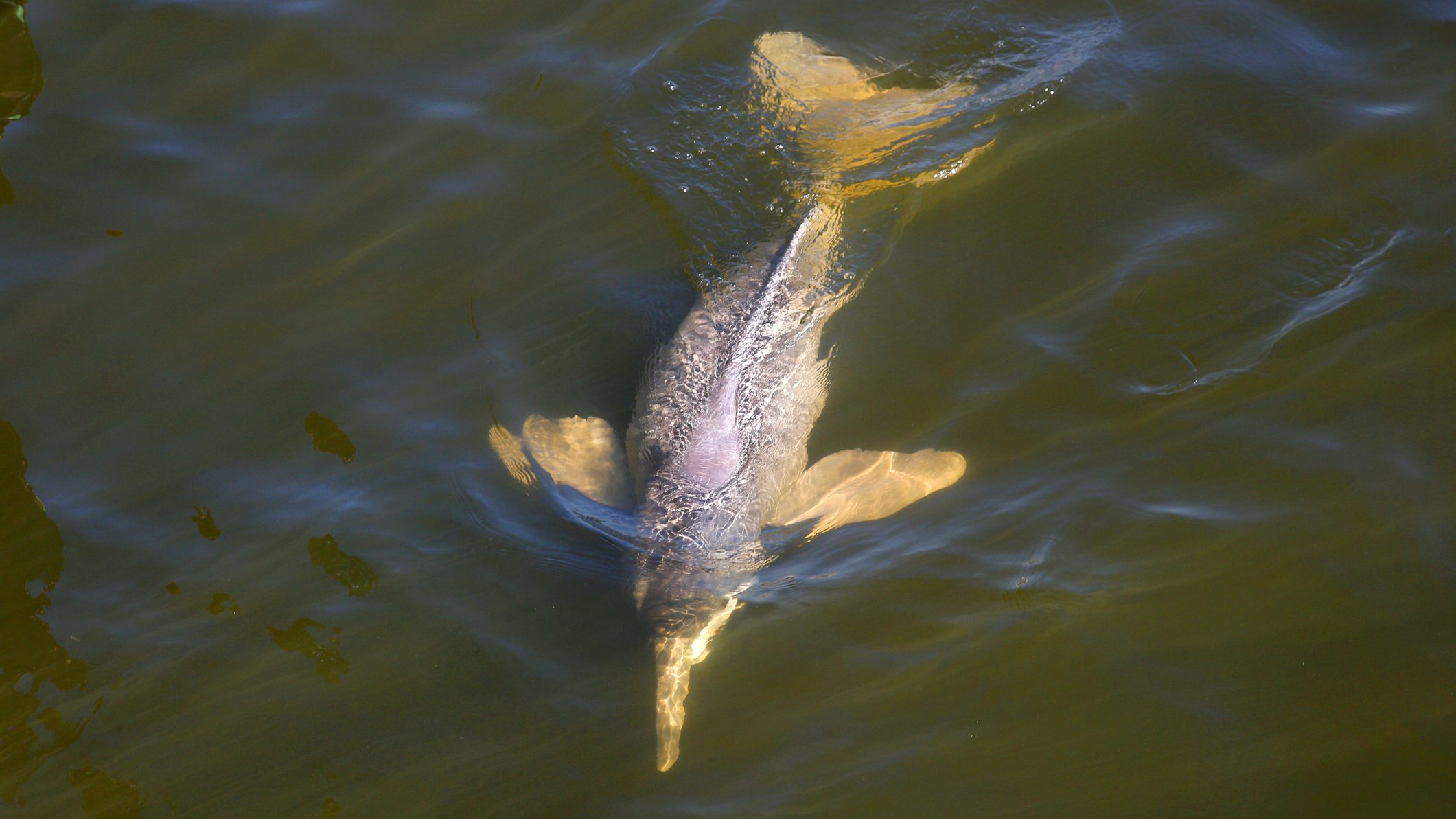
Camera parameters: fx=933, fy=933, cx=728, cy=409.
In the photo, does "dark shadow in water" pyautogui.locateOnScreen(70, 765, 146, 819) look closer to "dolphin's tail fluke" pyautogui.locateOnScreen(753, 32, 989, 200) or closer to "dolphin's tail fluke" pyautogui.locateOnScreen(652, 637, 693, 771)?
"dolphin's tail fluke" pyautogui.locateOnScreen(652, 637, 693, 771)

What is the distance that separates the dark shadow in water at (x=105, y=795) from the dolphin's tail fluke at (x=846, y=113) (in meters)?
4.75

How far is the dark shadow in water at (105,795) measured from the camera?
365 centimetres

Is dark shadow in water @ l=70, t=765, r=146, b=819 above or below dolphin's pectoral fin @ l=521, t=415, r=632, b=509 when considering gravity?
below

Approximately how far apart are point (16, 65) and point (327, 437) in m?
4.22

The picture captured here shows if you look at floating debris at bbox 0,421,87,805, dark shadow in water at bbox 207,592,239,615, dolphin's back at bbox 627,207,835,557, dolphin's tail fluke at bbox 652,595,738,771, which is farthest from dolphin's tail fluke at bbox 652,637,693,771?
floating debris at bbox 0,421,87,805

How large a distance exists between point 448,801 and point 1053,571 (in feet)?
8.77

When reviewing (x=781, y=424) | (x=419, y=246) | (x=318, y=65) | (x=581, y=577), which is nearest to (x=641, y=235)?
(x=419, y=246)

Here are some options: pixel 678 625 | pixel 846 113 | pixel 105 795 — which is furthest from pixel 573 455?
pixel 846 113

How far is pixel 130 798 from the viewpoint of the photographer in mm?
3699

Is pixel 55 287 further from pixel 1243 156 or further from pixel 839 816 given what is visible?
pixel 1243 156

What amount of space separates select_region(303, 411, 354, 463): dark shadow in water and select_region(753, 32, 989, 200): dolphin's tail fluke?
3.21 m

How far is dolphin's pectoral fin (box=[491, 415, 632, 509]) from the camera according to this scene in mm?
4750

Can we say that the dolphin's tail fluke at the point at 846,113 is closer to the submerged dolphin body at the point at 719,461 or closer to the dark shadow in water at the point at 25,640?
the submerged dolphin body at the point at 719,461

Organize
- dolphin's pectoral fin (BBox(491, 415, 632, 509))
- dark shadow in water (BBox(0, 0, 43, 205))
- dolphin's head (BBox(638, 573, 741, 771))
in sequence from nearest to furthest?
dolphin's head (BBox(638, 573, 741, 771)) < dolphin's pectoral fin (BBox(491, 415, 632, 509)) < dark shadow in water (BBox(0, 0, 43, 205))
